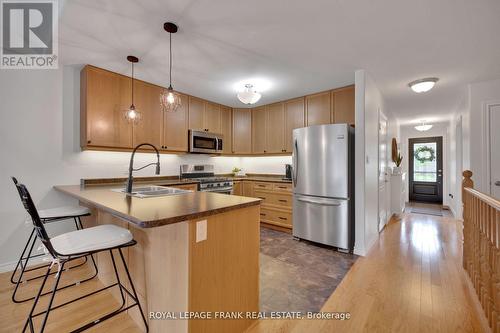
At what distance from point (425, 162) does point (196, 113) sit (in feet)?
23.3

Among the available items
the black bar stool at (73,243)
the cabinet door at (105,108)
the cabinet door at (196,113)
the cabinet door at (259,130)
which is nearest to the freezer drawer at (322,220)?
the cabinet door at (259,130)

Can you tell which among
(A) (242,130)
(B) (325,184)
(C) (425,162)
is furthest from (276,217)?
(C) (425,162)

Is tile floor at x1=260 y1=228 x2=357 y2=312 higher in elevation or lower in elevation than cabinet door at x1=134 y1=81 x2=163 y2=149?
lower

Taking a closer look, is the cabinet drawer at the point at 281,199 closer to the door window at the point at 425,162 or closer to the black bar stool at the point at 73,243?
the black bar stool at the point at 73,243

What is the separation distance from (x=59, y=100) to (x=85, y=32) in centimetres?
118

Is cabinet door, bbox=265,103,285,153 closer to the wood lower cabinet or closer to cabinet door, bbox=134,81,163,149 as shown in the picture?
the wood lower cabinet

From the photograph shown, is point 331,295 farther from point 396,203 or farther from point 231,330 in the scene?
point 396,203

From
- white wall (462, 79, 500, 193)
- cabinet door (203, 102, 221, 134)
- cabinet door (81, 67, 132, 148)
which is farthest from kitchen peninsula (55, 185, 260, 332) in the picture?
white wall (462, 79, 500, 193)

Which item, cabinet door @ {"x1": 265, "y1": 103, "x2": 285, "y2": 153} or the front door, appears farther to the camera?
the front door

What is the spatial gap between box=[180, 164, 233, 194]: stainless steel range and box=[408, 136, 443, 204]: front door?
637 cm

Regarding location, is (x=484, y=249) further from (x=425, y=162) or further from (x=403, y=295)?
(x=425, y=162)

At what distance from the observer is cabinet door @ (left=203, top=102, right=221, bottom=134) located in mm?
4223

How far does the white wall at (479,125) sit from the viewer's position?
331 cm

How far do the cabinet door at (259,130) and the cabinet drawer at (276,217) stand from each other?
1.23 metres
